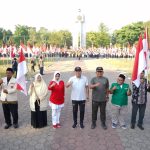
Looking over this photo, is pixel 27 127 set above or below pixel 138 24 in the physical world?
below

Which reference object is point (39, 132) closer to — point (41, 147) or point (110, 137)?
point (41, 147)

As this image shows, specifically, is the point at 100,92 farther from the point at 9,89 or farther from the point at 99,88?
the point at 9,89

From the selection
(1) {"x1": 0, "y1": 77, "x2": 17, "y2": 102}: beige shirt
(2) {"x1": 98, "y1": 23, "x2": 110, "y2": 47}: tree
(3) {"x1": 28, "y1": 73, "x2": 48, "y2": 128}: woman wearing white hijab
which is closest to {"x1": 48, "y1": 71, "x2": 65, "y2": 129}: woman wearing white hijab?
(3) {"x1": 28, "y1": 73, "x2": 48, "y2": 128}: woman wearing white hijab

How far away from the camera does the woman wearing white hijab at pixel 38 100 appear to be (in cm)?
819

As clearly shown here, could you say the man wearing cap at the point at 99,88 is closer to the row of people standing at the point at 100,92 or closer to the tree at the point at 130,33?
the row of people standing at the point at 100,92

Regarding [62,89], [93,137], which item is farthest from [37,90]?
[93,137]

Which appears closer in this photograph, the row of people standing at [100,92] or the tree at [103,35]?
the row of people standing at [100,92]

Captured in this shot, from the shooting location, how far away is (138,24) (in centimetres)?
8962

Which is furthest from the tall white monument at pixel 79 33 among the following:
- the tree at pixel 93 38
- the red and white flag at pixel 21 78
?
the red and white flag at pixel 21 78

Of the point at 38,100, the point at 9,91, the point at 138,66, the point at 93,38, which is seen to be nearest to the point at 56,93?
the point at 38,100

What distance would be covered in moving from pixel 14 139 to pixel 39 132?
804 millimetres

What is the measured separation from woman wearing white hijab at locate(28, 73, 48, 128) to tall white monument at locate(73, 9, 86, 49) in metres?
84.3

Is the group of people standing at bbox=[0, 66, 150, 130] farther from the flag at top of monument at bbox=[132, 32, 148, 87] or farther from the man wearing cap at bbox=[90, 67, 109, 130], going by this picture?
the flag at top of monument at bbox=[132, 32, 148, 87]

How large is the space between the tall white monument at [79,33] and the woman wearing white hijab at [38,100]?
8428 centimetres
